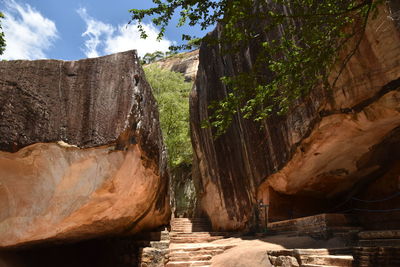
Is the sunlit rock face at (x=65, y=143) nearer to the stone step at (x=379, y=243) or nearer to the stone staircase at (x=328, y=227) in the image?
the stone step at (x=379, y=243)

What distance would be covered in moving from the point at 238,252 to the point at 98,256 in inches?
148

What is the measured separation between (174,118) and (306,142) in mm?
11850

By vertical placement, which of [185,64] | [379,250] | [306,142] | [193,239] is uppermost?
[185,64]

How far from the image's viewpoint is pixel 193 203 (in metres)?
18.3

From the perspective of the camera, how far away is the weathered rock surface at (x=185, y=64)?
33.7 m

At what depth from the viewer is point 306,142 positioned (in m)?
7.87

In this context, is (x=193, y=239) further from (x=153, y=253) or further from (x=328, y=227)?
(x=328, y=227)

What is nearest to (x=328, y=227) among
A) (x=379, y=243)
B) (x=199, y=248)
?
(x=379, y=243)

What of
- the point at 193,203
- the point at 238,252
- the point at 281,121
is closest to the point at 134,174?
the point at 238,252

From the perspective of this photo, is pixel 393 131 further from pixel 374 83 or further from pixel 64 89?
pixel 64 89

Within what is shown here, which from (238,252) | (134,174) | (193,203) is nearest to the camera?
(134,174)

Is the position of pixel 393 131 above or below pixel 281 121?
below

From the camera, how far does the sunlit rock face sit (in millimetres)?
4938

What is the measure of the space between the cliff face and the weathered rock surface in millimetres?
20761
